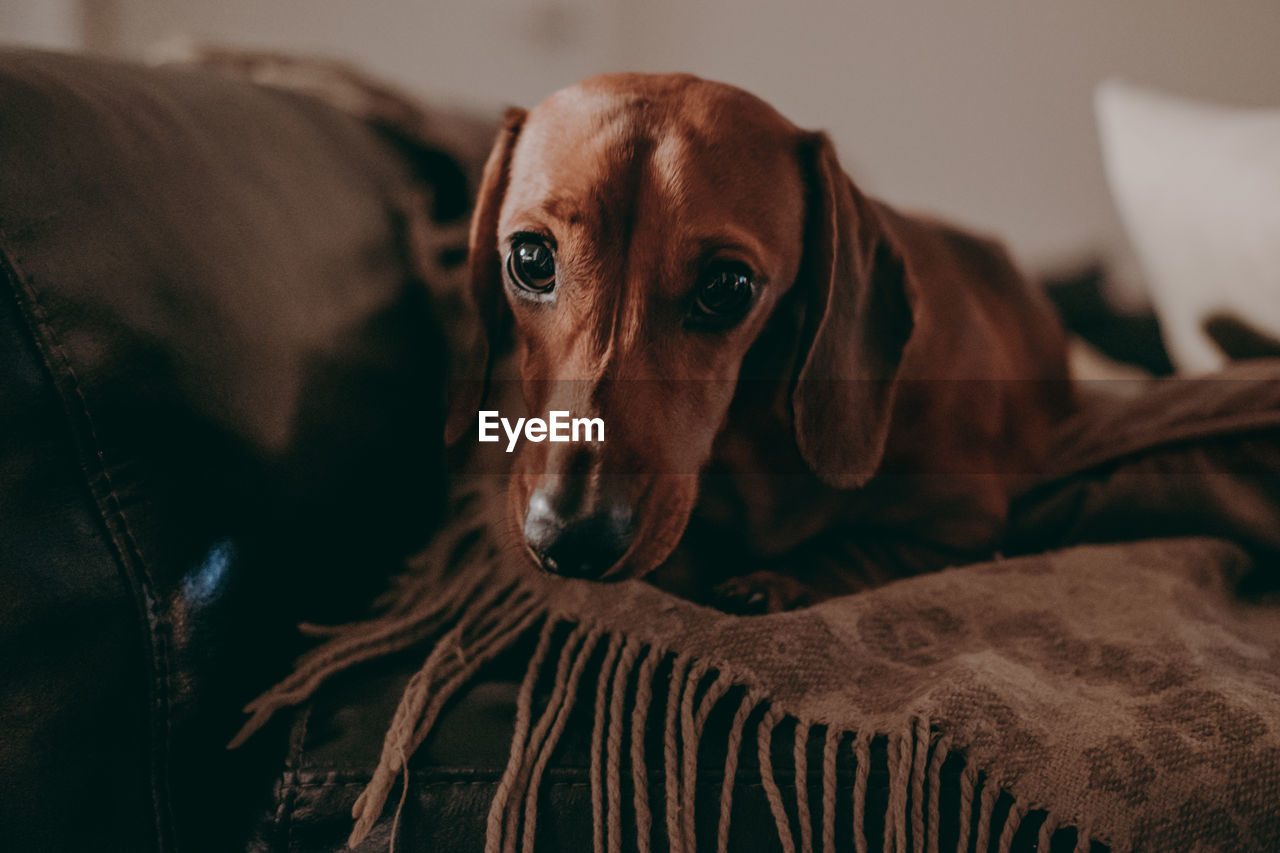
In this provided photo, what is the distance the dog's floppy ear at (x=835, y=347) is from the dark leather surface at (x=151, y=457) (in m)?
0.52

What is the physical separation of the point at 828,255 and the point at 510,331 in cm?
42

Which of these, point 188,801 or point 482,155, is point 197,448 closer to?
point 188,801

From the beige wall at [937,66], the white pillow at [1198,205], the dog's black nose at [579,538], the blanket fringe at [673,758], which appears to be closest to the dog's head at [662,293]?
the dog's black nose at [579,538]

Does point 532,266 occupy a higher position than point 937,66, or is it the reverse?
point 937,66

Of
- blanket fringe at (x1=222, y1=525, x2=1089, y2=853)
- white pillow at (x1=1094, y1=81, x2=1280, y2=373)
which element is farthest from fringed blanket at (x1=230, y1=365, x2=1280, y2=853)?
white pillow at (x1=1094, y1=81, x2=1280, y2=373)

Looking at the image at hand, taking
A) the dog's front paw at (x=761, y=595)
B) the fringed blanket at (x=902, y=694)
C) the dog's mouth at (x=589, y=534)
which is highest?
the dog's mouth at (x=589, y=534)

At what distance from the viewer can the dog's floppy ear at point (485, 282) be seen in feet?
3.12

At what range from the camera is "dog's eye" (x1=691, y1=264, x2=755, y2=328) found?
0.81 meters

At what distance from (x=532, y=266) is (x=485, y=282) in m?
0.14

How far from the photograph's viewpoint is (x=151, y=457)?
2.13ft

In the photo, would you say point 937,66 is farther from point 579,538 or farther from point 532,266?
point 579,538

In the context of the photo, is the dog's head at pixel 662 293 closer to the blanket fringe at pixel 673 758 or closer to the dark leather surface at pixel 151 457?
the blanket fringe at pixel 673 758

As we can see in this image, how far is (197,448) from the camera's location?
2.22 ft

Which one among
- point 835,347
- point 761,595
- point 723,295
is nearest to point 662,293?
point 723,295
